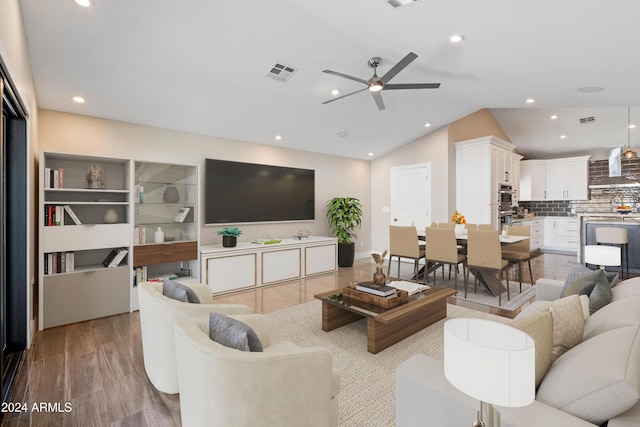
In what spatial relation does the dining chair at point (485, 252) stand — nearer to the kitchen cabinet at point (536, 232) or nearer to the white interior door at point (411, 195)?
the white interior door at point (411, 195)

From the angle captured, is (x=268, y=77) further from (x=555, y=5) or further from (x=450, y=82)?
(x=555, y=5)

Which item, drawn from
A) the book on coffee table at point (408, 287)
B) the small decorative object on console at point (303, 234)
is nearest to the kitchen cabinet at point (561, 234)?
the small decorative object on console at point (303, 234)

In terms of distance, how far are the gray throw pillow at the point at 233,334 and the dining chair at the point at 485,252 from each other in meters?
3.54

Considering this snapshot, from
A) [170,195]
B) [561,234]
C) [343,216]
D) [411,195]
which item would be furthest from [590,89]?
[561,234]

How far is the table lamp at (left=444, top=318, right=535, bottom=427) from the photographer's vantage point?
83 cm

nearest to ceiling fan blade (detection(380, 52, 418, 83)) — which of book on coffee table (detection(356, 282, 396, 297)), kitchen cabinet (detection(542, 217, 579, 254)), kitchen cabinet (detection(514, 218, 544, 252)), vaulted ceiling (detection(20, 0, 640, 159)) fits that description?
vaulted ceiling (detection(20, 0, 640, 159))

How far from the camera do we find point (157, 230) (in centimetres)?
412

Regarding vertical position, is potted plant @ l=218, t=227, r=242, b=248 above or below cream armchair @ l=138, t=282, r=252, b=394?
above

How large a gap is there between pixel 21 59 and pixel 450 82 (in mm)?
4617

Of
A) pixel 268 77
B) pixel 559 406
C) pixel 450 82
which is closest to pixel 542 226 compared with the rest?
pixel 450 82

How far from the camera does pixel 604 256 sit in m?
2.73

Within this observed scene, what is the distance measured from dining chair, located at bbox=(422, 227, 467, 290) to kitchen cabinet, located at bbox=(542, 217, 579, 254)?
5698 mm

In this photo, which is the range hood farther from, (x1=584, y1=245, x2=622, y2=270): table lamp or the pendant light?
(x1=584, y1=245, x2=622, y2=270): table lamp

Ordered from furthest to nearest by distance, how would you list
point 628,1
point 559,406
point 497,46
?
point 497,46, point 628,1, point 559,406
